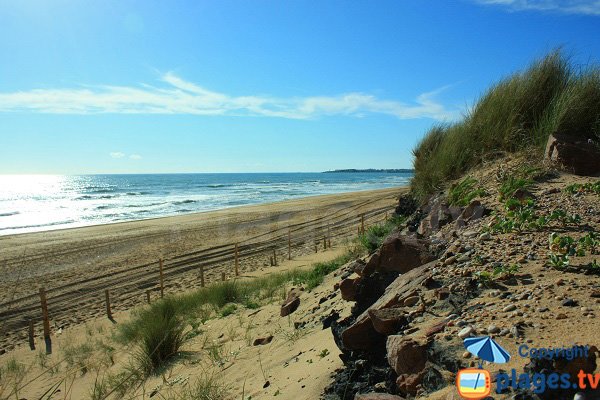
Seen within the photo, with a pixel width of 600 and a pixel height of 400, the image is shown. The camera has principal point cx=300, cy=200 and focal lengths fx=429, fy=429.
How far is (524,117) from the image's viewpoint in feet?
23.7

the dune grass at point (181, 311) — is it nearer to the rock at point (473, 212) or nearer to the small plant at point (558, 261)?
the rock at point (473, 212)

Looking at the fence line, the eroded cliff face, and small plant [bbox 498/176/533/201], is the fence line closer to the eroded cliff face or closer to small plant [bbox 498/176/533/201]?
the eroded cliff face

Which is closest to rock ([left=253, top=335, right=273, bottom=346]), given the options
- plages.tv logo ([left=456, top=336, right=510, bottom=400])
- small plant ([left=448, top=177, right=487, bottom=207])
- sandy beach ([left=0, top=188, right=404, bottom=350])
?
small plant ([left=448, top=177, right=487, bottom=207])

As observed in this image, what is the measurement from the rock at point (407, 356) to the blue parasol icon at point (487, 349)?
28cm

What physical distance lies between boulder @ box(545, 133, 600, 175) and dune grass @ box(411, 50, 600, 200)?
45 centimetres

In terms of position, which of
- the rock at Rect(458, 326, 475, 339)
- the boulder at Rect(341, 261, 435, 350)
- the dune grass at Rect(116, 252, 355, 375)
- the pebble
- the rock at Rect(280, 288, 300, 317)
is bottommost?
the dune grass at Rect(116, 252, 355, 375)

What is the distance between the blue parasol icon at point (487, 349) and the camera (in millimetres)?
2184

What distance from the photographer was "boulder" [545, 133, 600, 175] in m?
5.44

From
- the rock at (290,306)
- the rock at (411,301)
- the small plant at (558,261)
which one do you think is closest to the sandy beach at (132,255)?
the rock at (290,306)

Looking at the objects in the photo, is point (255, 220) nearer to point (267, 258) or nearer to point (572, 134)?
point (267, 258)

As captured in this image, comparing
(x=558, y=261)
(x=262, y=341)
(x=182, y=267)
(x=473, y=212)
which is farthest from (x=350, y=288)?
(x=182, y=267)

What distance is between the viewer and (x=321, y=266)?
9984 mm

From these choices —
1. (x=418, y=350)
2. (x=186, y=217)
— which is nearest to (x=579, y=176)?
(x=418, y=350)

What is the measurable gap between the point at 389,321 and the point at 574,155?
160 inches
